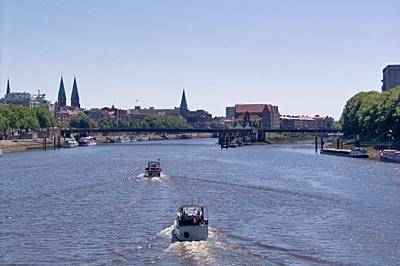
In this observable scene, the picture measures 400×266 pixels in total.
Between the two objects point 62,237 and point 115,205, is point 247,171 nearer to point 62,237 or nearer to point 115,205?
point 115,205

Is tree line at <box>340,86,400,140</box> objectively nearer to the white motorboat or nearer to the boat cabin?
the boat cabin

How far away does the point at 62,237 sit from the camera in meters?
46.8

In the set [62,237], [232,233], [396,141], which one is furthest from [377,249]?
[396,141]

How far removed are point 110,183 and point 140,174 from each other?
12.6 metres

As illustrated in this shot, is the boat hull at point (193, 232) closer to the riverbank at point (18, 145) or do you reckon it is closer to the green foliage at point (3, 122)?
the riverbank at point (18, 145)

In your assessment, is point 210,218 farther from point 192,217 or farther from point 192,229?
point 192,229

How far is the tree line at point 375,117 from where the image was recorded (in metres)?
139

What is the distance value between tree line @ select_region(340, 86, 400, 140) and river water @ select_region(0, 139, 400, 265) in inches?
1842

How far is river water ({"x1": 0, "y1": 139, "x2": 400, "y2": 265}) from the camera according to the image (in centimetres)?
4138

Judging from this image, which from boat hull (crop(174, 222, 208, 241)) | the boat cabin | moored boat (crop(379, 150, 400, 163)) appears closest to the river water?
boat hull (crop(174, 222, 208, 241))

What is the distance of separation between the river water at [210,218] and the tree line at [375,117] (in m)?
46.8

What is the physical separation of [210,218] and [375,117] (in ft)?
350

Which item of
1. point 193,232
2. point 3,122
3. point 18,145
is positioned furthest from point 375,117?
point 193,232

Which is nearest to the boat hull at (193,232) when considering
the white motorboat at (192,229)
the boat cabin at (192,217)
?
the white motorboat at (192,229)
